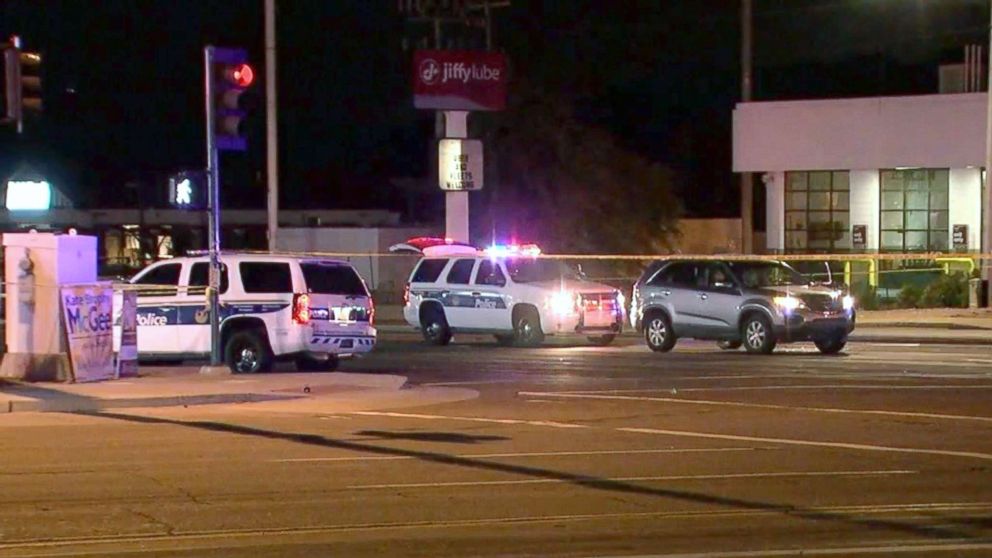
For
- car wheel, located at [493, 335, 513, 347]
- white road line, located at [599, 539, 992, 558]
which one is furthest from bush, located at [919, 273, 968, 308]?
white road line, located at [599, 539, 992, 558]

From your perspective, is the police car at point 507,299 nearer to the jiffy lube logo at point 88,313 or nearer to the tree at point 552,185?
the jiffy lube logo at point 88,313

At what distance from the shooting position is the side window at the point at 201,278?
2355cm

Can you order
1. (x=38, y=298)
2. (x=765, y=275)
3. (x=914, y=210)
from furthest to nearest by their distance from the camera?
(x=914, y=210) → (x=765, y=275) → (x=38, y=298)

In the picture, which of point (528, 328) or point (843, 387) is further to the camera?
point (528, 328)

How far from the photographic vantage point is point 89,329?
843 inches

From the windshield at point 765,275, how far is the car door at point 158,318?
989 cm

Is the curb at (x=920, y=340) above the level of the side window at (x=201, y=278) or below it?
below

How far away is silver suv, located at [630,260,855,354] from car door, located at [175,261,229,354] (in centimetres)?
876

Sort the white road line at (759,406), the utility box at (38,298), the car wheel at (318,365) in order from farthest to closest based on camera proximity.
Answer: the car wheel at (318,365), the utility box at (38,298), the white road line at (759,406)

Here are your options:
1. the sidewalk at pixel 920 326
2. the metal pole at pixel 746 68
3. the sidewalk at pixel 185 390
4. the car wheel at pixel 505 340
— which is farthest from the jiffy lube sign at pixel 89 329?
the metal pole at pixel 746 68

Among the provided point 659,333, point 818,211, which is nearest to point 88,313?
point 659,333

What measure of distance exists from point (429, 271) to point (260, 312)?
9.26m

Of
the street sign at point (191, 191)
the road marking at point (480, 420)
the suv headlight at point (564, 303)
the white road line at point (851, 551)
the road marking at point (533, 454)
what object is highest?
the street sign at point (191, 191)

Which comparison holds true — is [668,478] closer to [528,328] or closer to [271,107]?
[528,328]
